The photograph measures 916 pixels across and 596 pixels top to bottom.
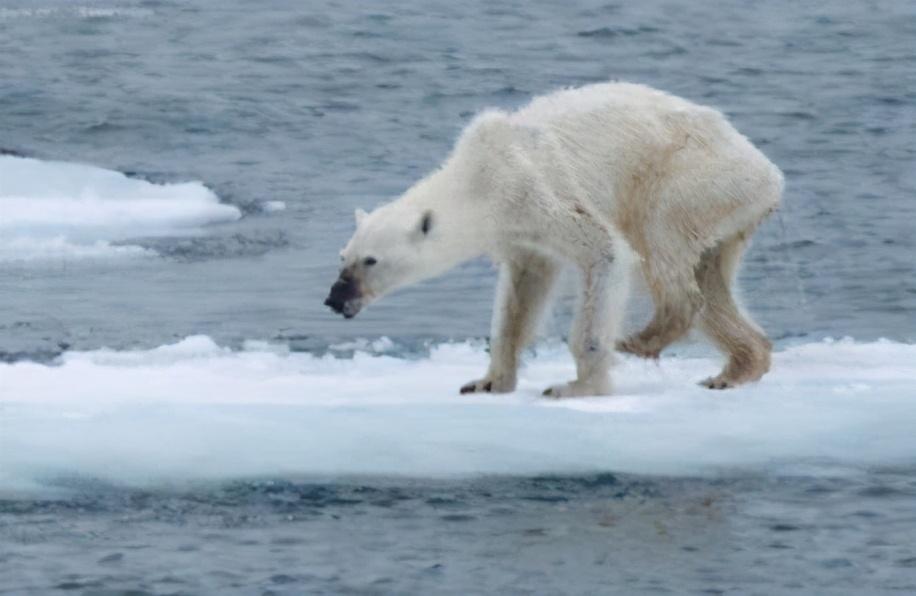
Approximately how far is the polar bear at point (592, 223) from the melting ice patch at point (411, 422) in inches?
9.4

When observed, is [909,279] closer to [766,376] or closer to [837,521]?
[766,376]

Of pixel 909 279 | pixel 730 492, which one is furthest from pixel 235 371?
pixel 909 279

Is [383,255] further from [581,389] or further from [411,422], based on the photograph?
[581,389]

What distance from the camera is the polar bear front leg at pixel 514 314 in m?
8.04

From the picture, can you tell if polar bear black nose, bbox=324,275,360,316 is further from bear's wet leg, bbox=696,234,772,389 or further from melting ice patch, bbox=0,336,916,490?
bear's wet leg, bbox=696,234,772,389

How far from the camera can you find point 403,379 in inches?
329

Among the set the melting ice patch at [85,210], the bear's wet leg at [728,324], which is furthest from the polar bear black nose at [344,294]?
the melting ice patch at [85,210]

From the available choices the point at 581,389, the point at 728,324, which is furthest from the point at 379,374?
the point at 728,324

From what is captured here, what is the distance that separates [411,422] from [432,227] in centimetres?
72

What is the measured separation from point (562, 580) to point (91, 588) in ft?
4.42

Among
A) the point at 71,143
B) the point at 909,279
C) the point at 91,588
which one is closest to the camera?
the point at 91,588

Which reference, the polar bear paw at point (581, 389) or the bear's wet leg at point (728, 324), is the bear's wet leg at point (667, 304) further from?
the polar bear paw at point (581, 389)

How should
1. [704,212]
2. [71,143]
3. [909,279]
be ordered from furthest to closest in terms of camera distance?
[71,143], [909,279], [704,212]

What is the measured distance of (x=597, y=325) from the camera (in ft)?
25.3
